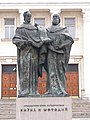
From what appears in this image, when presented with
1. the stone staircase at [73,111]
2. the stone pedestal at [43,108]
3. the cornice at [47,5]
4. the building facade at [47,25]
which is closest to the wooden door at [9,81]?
the building facade at [47,25]

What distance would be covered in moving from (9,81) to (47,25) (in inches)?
245

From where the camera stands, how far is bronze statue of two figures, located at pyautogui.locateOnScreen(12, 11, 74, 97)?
10688 millimetres

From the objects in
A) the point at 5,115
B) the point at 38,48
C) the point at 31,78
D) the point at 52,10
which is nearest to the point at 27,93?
the point at 31,78

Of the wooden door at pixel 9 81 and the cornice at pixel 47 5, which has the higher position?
the cornice at pixel 47 5

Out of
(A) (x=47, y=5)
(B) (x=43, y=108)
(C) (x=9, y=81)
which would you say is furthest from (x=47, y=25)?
(B) (x=43, y=108)

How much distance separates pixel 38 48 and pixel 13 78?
28.9 m

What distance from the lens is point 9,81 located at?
39.4 m

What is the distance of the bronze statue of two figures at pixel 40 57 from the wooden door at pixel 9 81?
28333 millimetres

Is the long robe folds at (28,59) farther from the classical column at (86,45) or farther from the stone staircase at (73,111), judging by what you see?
the classical column at (86,45)

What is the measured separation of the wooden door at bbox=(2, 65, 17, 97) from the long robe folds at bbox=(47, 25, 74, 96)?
93.0 ft

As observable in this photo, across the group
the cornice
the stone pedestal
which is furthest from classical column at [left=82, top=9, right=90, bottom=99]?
the stone pedestal

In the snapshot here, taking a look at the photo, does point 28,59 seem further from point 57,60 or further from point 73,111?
point 73,111

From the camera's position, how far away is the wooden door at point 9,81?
1534 inches

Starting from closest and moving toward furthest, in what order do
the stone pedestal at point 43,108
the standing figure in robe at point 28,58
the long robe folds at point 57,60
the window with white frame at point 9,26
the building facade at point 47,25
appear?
the stone pedestal at point 43,108 → the standing figure in robe at point 28,58 → the long robe folds at point 57,60 → the building facade at point 47,25 → the window with white frame at point 9,26
